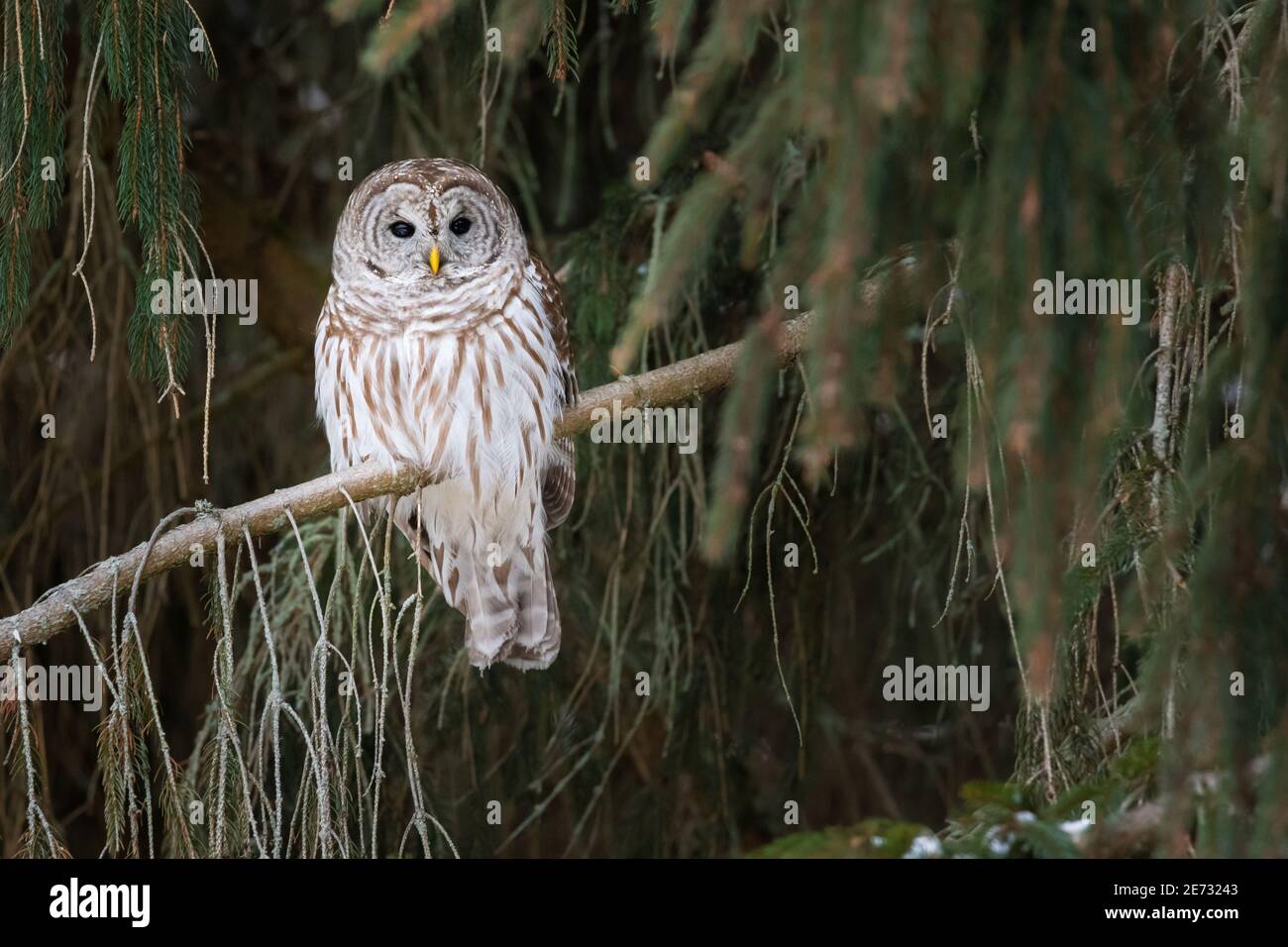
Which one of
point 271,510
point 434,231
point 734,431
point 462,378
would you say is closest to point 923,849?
point 734,431

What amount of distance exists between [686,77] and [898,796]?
4.18 metres

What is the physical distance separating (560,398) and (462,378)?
29 centimetres

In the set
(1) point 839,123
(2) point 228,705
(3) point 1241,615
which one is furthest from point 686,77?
(2) point 228,705

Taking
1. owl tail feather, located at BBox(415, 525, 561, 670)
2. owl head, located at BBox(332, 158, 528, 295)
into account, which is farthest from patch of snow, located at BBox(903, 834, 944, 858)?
owl head, located at BBox(332, 158, 528, 295)

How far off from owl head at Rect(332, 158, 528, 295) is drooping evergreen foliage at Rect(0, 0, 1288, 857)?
0.25m

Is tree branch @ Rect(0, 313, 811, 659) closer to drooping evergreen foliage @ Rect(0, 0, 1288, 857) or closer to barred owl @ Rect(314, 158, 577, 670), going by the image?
drooping evergreen foliage @ Rect(0, 0, 1288, 857)

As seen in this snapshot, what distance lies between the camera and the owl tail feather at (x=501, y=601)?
421 cm

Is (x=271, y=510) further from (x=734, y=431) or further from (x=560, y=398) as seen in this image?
(x=734, y=431)

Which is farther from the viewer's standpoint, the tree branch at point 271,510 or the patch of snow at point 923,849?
the tree branch at point 271,510

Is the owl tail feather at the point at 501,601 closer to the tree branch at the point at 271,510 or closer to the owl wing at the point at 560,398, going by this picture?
the owl wing at the point at 560,398

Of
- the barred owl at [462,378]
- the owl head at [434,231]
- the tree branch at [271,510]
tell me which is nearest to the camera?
the tree branch at [271,510]

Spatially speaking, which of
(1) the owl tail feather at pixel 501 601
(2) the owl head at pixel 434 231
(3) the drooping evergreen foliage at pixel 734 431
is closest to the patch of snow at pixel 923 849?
(3) the drooping evergreen foliage at pixel 734 431

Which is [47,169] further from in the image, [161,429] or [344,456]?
[161,429]

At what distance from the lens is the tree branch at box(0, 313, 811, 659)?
275 centimetres
